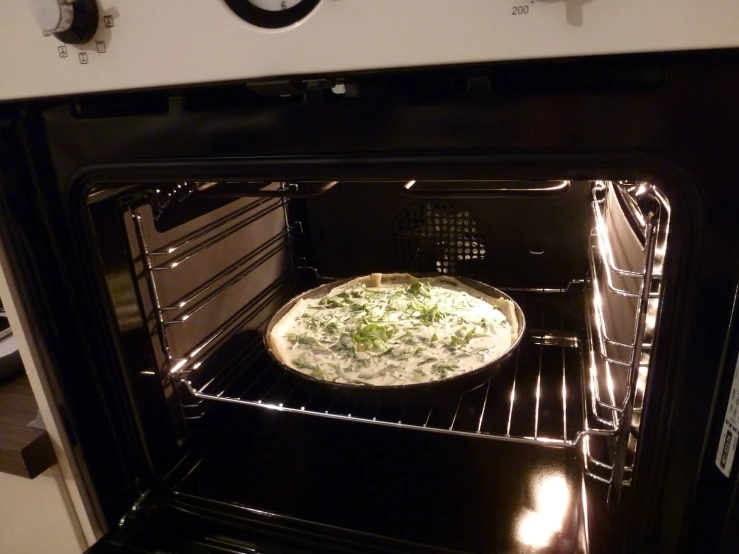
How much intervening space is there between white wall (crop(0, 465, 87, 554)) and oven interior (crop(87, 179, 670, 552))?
0.18 metres

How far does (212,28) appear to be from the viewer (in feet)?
1.45

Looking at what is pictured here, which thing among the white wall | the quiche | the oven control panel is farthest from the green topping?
the oven control panel

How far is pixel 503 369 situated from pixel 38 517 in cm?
79

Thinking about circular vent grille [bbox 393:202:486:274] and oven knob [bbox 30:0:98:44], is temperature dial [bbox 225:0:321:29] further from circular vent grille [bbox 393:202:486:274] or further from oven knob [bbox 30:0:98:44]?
circular vent grille [bbox 393:202:486:274]

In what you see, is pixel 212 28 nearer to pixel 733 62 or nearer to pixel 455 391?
pixel 733 62

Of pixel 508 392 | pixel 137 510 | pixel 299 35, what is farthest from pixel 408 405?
pixel 299 35

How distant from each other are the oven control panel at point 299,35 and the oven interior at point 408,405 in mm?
131

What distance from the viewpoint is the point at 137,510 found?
736mm

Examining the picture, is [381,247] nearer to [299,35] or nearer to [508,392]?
[508,392]

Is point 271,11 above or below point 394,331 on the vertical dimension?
above

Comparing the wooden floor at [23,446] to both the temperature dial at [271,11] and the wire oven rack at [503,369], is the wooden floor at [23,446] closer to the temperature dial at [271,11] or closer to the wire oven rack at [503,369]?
the wire oven rack at [503,369]

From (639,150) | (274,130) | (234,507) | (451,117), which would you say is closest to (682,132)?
(639,150)

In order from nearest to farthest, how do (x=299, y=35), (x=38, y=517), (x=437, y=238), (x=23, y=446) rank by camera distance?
(x=299, y=35), (x=23, y=446), (x=38, y=517), (x=437, y=238)

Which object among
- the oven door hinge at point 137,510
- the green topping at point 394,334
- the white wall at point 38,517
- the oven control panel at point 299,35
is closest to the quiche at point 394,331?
the green topping at point 394,334
